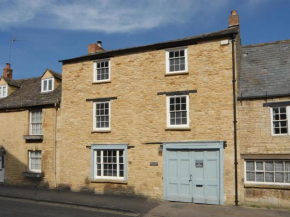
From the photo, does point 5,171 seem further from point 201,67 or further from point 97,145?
point 201,67

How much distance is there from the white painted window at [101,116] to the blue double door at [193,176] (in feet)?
14.2

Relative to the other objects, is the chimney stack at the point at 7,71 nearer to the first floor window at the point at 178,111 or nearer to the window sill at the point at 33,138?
the window sill at the point at 33,138

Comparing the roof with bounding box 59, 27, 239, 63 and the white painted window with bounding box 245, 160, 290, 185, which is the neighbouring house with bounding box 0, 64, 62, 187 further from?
the white painted window with bounding box 245, 160, 290, 185

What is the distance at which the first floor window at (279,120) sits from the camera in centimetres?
1303

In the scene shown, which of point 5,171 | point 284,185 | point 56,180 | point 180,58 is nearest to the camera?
point 284,185

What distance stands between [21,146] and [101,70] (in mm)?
7791

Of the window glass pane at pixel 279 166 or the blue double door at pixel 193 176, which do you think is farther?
the blue double door at pixel 193 176

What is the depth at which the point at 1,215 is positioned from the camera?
36.6 ft

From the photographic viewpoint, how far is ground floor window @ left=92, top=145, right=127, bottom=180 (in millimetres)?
15727

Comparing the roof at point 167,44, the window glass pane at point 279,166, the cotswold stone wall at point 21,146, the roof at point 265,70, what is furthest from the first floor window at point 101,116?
the window glass pane at point 279,166

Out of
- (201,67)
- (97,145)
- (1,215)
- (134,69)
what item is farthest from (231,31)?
(1,215)

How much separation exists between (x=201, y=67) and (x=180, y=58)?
136cm

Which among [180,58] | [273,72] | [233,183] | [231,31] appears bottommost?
[233,183]

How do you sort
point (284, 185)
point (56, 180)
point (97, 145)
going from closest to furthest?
point (284, 185) < point (97, 145) < point (56, 180)
